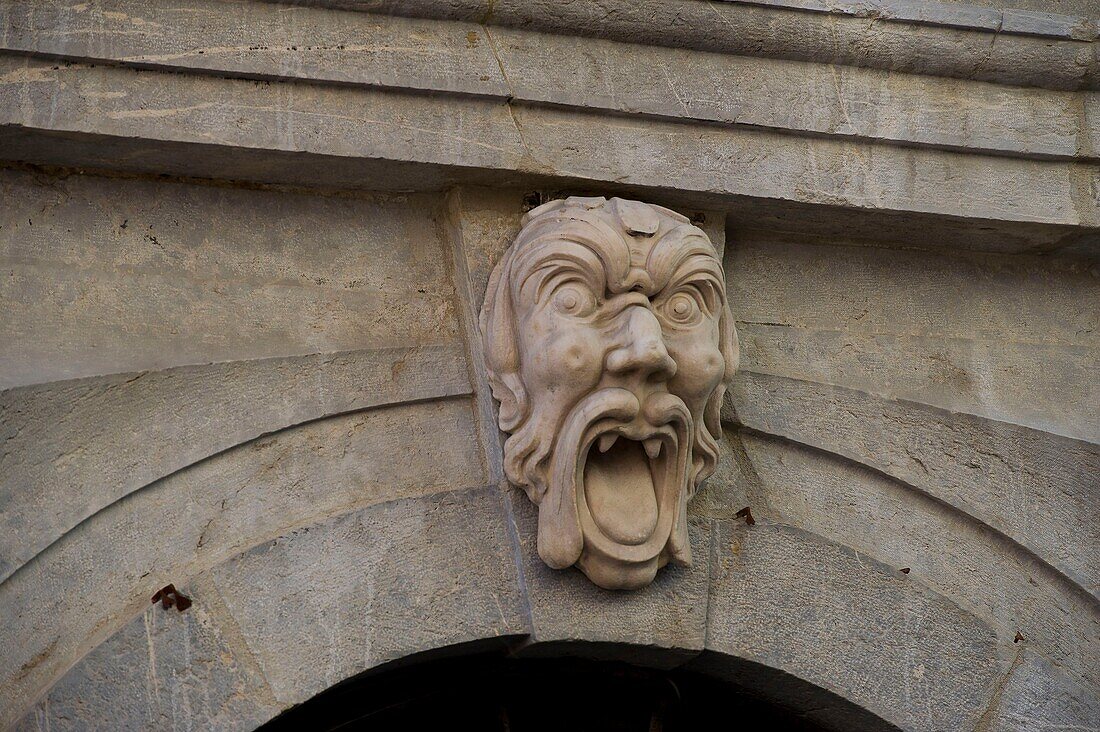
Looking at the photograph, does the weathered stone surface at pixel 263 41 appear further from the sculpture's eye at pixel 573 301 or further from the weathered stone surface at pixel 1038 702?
the weathered stone surface at pixel 1038 702

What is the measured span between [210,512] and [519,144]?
38.1 inches

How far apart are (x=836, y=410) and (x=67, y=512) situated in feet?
5.28

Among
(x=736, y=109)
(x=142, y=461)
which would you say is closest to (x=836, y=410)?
(x=736, y=109)

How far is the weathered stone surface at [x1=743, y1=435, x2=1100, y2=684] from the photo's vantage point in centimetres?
289

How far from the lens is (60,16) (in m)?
2.56

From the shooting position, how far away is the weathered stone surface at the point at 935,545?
2893 mm

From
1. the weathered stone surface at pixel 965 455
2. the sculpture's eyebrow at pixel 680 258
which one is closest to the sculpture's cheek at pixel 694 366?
the sculpture's eyebrow at pixel 680 258

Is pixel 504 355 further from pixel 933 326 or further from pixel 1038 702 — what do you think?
pixel 1038 702

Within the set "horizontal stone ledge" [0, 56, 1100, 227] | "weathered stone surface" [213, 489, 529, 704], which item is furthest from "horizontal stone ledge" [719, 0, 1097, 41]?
"weathered stone surface" [213, 489, 529, 704]

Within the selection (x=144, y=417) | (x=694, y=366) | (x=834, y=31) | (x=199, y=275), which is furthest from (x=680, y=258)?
(x=144, y=417)

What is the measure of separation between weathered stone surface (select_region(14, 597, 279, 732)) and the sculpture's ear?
689 millimetres

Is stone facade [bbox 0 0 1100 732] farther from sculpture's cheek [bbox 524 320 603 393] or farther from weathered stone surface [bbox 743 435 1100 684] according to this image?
sculpture's cheek [bbox 524 320 603 393]

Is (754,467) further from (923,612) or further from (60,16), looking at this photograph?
(60,16)

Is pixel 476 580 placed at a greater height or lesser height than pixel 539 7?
lesser
